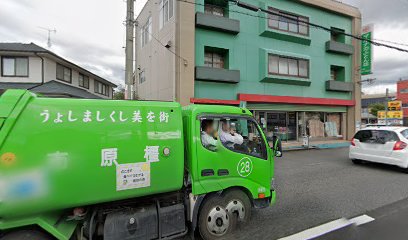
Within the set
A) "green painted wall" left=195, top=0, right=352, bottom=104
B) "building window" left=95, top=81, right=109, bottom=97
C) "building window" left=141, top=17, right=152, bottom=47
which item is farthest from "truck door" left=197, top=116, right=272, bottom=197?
"building window" left=95, top=81, right=109, bottom=97

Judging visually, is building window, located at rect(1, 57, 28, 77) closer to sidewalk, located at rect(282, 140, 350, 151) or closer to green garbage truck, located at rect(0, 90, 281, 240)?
green garbage truck, located at rect(0, 90, 281, 240)

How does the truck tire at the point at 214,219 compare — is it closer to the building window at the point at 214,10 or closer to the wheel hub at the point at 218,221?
the wheel hub at the point at 218,221

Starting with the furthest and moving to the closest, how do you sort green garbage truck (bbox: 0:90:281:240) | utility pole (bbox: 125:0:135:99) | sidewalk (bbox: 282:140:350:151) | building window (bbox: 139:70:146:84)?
building window (bbox: 139:70:146:84)
sidewalk (bbox: 282:140:350:151)
utility pole (bbox: 125:0:135:99)
green garbage truck (bbox: 0:90:281:240)

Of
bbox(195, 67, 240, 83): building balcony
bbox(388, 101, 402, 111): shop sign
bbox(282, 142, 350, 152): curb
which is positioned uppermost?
bbox(195, 67, 240, 83): building balcony

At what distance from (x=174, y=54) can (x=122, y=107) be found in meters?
9.11

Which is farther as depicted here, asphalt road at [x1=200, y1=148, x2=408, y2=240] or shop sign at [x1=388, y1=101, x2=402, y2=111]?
shop sign at [x1=388, y1=101, x2=402, y2=111]

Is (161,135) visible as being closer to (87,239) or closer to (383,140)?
(87,239)

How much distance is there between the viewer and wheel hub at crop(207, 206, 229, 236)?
3318 mm

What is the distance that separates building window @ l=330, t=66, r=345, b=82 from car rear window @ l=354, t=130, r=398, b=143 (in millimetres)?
9505

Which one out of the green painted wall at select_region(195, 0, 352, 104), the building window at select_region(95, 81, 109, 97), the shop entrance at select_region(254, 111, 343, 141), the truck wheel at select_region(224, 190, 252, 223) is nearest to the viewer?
the truck wheel at select_region(224, 190, 252, 223)

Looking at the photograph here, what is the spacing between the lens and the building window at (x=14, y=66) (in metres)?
14.5

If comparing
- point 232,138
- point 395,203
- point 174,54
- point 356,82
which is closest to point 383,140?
point 395,203

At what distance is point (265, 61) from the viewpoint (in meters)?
12.9

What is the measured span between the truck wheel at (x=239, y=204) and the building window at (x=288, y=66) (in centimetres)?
1119
